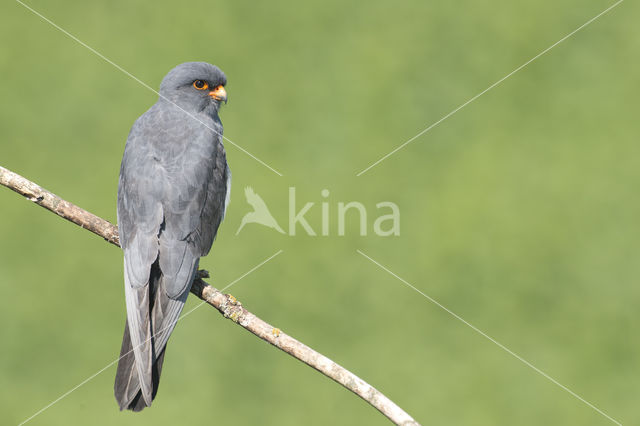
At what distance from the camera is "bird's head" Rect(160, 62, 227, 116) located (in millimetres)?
4504

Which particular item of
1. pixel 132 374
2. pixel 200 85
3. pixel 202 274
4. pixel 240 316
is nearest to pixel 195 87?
pixel 200 85

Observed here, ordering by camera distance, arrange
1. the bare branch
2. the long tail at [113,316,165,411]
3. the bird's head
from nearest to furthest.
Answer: the bare branch → the long tail at [113,316,165,411] → the bird's head

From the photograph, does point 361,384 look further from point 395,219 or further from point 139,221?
point 395,219

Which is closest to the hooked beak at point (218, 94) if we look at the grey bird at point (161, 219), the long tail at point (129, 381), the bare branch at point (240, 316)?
the grey bird at point (161, 219)

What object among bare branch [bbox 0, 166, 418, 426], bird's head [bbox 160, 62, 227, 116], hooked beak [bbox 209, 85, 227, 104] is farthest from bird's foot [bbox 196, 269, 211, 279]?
hooked beak [bbox 209, 85, 227, 104]

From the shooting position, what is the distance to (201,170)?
161 inches

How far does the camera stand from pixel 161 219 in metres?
3.91

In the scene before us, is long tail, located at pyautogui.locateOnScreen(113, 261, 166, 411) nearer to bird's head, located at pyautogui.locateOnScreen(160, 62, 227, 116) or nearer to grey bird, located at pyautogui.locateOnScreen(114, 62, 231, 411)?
grey bird, located at pyautogui.locateOnScreen(114, 62, 231, 411)

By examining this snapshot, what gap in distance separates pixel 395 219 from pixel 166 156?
123 inches

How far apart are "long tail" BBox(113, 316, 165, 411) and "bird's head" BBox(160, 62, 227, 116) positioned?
151 cm

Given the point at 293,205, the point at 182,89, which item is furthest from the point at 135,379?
the point at 293,205

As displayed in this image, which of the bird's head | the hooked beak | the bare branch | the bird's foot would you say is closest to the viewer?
the bare branch

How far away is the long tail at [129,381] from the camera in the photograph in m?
3.63

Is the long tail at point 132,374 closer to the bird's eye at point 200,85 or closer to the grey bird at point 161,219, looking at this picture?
the grey bird at point 161,219
